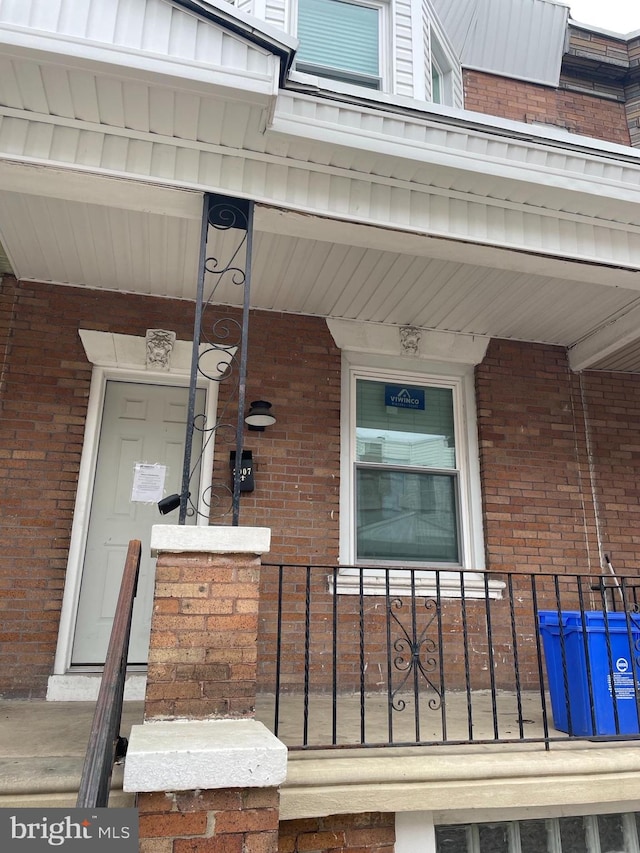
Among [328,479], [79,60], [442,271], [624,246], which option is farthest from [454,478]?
[79,60]

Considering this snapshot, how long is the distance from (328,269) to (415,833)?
11.0 ft

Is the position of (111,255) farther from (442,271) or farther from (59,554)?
(442,271)

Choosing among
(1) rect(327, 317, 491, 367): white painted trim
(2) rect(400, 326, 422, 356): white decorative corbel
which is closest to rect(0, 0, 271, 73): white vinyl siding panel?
(1) rect(327, 317, 491, 367): white painted trim

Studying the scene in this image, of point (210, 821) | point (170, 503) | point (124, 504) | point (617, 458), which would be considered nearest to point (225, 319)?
point (170, 503)

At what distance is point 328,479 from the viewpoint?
455 centimetres

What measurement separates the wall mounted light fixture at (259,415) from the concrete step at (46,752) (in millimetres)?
2000

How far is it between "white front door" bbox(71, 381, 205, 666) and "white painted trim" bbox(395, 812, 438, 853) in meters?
2.18

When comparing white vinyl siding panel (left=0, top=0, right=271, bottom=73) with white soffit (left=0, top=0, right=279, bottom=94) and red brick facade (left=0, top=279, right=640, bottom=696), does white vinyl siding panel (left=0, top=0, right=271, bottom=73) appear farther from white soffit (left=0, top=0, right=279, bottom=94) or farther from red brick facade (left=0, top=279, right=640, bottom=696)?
red brick facade (left=0, top=279, right=640, bottom=696)

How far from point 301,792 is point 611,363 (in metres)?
4.46

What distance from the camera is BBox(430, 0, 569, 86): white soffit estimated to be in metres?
5.85

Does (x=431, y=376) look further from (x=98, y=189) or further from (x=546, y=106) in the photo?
(x=546, y=106)

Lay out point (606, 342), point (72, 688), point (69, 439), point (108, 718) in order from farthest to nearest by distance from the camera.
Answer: point (606, 342) → point (69, 439) → point (72, 688) → point (108, 718)

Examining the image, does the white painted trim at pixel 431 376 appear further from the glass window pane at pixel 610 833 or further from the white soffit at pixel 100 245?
the glass window pane at pixel 610 833

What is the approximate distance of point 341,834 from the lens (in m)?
2.43
